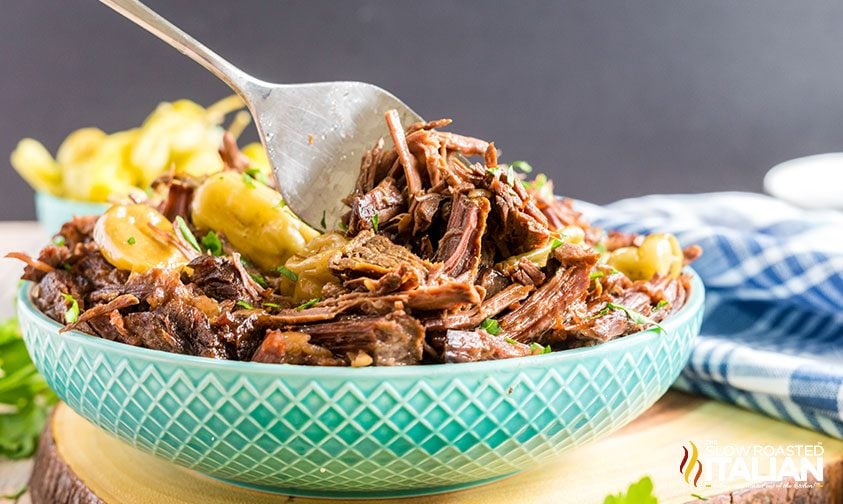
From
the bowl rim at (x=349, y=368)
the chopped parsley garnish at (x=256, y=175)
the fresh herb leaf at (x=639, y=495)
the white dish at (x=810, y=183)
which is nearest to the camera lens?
the bowl rim at (x=349, y=368)

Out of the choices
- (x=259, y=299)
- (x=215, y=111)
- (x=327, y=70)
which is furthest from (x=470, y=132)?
(x=259, y=299)

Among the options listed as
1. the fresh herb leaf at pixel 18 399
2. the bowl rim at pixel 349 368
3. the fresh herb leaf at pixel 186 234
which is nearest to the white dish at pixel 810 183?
the bowl rim at pixel 349 368

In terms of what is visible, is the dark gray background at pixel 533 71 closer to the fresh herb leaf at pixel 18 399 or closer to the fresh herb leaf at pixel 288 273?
the fresh herb leaf at pixel 18 399

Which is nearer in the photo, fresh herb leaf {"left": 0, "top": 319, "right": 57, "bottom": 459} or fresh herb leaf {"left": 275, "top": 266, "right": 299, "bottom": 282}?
fresh herb leaf {"left": 275, "top": 266, "right": 299, "bottom": 282}

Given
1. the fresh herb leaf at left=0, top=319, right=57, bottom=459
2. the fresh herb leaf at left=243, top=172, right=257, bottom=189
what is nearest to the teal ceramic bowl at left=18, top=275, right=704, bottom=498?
the fresh herb leaf at left=243, top=172, right=257, bottom=189

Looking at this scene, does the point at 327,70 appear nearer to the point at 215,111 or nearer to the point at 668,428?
the point at 215,111

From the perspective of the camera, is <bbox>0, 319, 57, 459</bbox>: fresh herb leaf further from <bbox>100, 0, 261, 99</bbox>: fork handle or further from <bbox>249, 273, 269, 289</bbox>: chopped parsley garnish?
<bbox>100, 0, 261, 99</bbox>: fork handle
